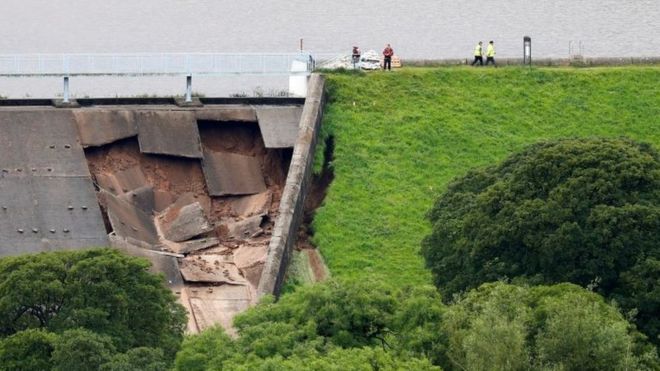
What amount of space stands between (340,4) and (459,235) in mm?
32019

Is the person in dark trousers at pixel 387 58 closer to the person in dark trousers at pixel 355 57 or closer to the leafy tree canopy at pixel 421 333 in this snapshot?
the person in dark trousers at pixel 355 57

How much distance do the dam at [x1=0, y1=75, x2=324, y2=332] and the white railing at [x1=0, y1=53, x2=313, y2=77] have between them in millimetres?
892

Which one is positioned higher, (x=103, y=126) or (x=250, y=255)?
(x=103, y=126)

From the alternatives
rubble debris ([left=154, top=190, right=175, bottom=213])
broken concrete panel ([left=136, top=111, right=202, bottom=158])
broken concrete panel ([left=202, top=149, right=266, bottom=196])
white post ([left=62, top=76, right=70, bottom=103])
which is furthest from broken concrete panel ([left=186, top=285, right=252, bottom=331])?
white post ([left=62, top=76, right=70, bottom=103])

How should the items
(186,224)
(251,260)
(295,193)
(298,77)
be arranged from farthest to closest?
(298,77), (186,224), (295,193), (251,260)

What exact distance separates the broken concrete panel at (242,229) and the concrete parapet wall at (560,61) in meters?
9.23

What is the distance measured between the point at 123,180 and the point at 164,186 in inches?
47.4

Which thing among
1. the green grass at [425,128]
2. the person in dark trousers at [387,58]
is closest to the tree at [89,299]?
the green grass at [425,128]

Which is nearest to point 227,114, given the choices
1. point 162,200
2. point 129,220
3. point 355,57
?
point 162,200

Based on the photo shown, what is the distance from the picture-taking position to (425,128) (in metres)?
56.8

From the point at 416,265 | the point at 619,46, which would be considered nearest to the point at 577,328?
the point at 416,265

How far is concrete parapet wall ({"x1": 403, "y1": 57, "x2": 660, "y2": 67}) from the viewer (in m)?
60.4

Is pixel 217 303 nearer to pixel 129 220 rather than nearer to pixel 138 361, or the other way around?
pixel 129 220

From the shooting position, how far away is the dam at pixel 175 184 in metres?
50.4
